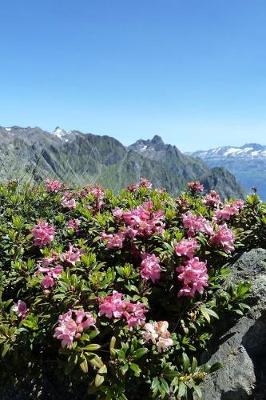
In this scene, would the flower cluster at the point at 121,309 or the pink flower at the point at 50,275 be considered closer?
the flower cluster at the point at 121,309

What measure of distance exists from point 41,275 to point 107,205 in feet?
9.17

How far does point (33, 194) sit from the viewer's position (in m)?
8.88

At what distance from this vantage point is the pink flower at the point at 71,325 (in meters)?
→ 4.04

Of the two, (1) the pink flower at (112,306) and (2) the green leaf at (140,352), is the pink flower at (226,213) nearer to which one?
(1) the pink flower at (112,306)

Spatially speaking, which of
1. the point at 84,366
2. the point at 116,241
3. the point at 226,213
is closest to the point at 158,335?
the point at 84,366

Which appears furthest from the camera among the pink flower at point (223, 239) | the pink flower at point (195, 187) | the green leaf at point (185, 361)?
the pink flower at point (195, 187)

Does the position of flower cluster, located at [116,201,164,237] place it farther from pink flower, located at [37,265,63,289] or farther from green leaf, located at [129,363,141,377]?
green leaf, located at [129,363,141,377]

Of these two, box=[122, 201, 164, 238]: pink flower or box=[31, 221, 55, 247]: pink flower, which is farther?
box=[31, 221, 55, 247]: pink flower

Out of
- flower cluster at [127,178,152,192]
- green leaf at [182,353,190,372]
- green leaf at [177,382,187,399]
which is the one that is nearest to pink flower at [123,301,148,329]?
green leaf at [182,353,190,372]

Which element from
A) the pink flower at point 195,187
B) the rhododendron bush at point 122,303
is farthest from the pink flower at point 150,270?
the pink flower at point 195,187

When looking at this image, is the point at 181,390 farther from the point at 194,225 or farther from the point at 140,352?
the point at 194,225

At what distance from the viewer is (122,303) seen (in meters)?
4.39

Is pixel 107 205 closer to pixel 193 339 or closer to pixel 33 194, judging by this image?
pixel 33 194

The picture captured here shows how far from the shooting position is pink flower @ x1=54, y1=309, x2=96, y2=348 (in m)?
4.04
